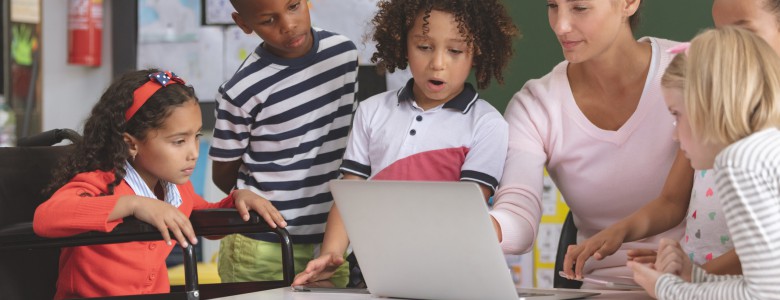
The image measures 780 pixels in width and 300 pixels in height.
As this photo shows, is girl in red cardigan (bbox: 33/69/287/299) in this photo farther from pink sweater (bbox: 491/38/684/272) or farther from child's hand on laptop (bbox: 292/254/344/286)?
pink sweater (bbox: 491/38/684/272)

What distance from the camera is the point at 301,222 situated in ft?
6.49

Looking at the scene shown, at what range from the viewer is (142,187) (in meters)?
1.85

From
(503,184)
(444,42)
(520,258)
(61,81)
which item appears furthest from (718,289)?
(61,81)

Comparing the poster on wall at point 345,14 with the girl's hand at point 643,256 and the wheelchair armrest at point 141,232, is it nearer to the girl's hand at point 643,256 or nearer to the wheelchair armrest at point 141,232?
the wheelchair armrest at point 141,232

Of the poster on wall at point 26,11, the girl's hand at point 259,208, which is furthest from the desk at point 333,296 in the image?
the poster on wall at point 26,11

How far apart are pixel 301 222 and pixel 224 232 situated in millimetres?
307

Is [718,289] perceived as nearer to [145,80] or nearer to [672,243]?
[672,243]

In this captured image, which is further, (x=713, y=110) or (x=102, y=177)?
(x=102, y=177)

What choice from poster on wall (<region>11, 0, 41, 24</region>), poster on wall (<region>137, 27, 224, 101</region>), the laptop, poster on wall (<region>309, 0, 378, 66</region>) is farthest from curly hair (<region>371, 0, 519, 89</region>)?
poster on wall (<region>11, 0, 41, 24</region>)

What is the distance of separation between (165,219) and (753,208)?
903mm

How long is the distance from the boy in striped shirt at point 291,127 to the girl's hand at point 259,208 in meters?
0.19

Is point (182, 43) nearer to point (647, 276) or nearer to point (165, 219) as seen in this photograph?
point (165, 219)

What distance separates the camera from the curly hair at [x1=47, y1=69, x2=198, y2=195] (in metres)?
1.81

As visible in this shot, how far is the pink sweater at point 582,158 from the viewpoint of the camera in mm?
1722
